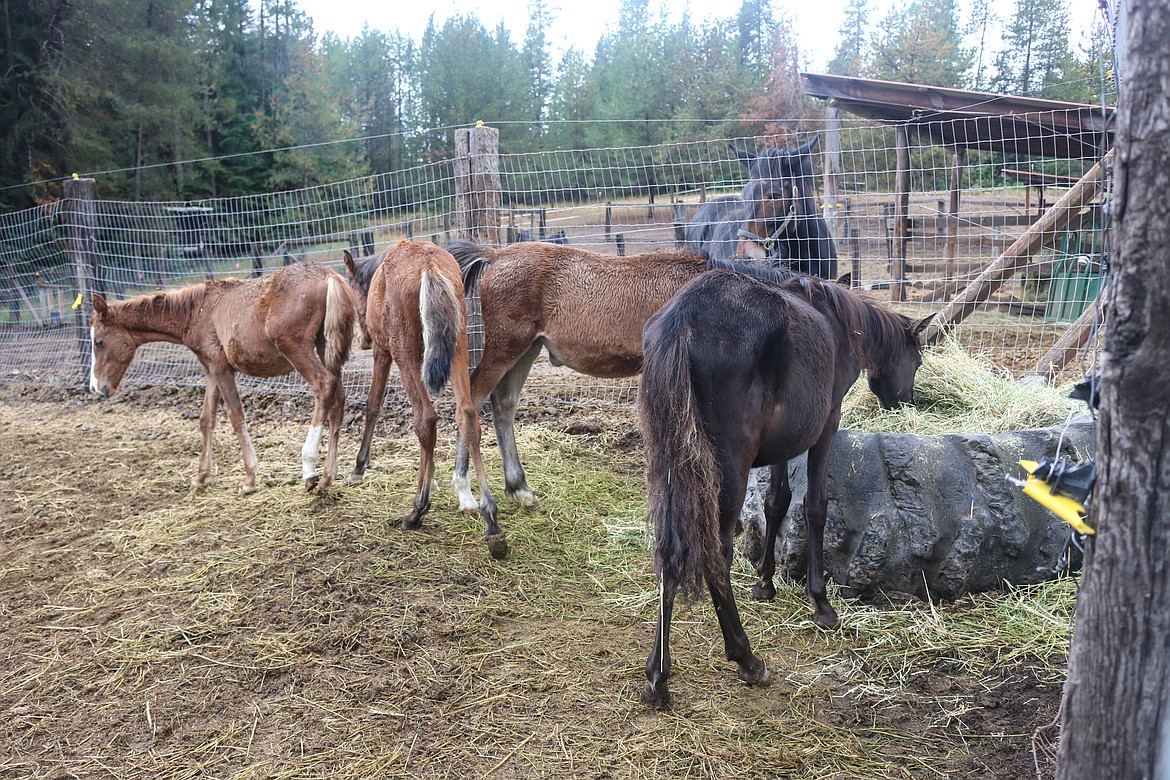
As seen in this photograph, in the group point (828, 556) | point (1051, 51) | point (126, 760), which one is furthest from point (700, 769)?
point (1051, 51)

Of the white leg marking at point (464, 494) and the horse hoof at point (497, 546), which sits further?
the white leg marking at point (464, 494)

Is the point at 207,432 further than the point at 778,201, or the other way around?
the point at 778,201

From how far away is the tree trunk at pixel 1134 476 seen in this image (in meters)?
1.43

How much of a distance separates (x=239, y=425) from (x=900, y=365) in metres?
4.51

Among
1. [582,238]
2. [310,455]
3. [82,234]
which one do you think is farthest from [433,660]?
[82,234]

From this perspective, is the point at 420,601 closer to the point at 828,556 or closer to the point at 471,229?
the point at 828,556

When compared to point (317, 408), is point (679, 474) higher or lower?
higher

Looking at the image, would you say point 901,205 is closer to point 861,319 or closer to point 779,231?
point 779,231

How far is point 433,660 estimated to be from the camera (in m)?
3.28

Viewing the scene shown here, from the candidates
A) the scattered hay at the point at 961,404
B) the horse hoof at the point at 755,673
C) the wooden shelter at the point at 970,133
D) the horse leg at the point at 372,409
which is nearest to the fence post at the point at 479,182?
the horse leg at the point at 372,409

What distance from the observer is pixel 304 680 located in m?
3.16

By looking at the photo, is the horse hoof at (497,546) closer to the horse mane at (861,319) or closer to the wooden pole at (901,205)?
the horse mane at (861,319)

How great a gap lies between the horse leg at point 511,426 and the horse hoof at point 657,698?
2.22 meters

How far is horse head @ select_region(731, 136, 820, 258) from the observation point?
6137 millimetres
